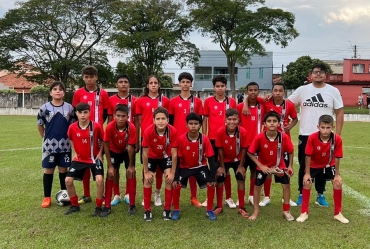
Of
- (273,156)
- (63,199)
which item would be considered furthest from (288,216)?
(63,199)

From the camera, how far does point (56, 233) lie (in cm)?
414

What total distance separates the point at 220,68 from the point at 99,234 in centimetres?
4910

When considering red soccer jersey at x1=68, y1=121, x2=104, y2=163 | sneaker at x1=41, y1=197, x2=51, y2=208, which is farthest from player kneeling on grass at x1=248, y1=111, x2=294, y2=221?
sneaker at x1=41, y1=197, x2=51, y2=208

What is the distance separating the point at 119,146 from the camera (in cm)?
501

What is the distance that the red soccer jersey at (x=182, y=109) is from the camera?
5.37 metres

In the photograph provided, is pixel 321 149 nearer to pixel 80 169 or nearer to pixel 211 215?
pixel 211 215

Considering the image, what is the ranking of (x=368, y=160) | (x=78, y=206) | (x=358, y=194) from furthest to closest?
(x=368, y=160)
(x=358, y=194)
(x=78, y=206)

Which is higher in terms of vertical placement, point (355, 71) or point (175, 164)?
point (355, 71)

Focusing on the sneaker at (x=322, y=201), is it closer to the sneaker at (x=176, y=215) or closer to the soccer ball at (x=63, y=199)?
the sneaker at (x=176, y=215)

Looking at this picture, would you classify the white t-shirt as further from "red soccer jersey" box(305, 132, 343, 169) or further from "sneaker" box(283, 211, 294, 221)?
"sneaker" box(283, 211, 294, 221)

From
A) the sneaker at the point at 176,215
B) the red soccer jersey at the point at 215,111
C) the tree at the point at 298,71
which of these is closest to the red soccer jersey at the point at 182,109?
the red soccer jersey at the point at 215,111

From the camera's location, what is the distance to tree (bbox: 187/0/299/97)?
105ft

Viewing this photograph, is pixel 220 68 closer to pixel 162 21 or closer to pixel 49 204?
pixel 162 21

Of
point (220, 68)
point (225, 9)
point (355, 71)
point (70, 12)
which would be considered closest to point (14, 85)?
point (70, 12)
